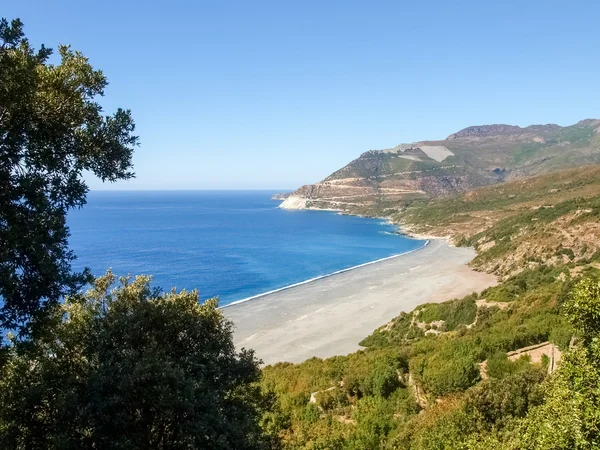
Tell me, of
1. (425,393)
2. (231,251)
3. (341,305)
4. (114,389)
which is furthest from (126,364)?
(231,251)

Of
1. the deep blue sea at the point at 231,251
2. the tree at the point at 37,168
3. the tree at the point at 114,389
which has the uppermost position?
the tree at the point at 37,168

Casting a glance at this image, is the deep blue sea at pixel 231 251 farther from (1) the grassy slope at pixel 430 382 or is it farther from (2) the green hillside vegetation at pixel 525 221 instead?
(1) the grassy slope at pixel 430 382

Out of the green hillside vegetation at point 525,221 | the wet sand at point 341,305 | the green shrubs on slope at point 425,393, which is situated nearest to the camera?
the green shrubs on slope at point 425,393

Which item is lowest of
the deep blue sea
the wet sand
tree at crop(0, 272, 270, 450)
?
the wet sand

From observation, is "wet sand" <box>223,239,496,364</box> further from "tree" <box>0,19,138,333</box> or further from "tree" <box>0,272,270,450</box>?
"tree" <box>0,19,138,333</box>

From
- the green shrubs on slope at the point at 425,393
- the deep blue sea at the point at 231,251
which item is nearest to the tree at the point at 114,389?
the green shrubs on slope at the point at 425,393

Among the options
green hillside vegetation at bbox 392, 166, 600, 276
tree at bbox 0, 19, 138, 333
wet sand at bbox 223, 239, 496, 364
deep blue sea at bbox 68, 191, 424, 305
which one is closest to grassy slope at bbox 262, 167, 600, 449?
wet sand at bbox 223, 239, 496, 364
